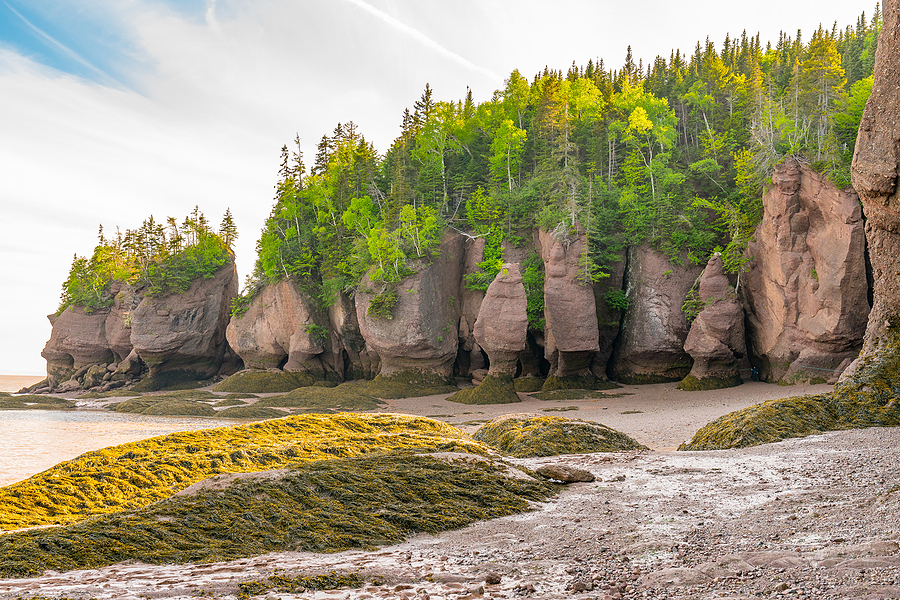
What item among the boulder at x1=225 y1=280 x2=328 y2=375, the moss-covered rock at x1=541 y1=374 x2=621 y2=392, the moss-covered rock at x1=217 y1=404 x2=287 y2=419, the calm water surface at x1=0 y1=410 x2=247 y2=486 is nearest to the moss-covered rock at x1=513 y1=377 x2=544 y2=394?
the moss-covered rock at x1=541 y1=374 x2=621 y2=392

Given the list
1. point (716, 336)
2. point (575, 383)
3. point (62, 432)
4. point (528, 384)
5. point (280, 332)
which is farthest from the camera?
point (280, 332)

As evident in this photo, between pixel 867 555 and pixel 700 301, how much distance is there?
24.7 m

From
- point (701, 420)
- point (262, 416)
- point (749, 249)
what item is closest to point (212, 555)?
point (701, 420)

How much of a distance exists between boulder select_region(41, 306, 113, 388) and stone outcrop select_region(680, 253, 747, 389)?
47644mm

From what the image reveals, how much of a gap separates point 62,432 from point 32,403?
1900cm

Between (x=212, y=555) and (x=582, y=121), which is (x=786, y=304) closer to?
(x=582, y=121)

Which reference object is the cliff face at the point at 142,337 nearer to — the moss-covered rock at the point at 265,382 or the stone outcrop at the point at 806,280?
the moss-covered rock at the point at 265,382

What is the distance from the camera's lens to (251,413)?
26.0 meters

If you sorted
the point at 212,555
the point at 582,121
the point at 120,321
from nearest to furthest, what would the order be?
the point at 212,555 → the point at 582,121 → the point at 120,321

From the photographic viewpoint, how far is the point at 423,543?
638 cm

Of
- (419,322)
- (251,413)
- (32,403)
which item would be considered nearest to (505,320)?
(419,322)

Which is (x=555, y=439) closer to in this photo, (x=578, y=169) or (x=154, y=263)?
(x=578, y=169)

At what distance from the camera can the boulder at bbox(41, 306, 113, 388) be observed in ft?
156

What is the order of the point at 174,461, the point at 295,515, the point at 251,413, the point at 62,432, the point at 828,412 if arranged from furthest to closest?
the point at 251,413
the point at 62,432
the point at 828,412
the point at 174,461
the point at 295,515
